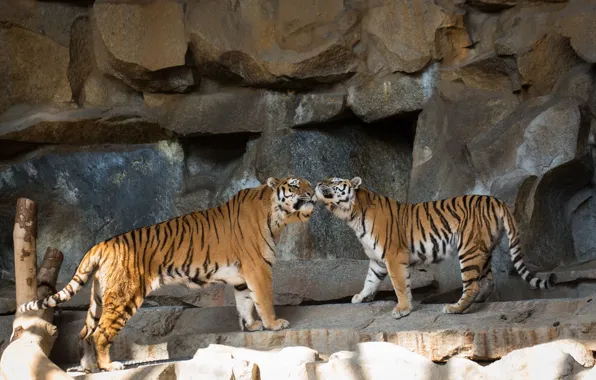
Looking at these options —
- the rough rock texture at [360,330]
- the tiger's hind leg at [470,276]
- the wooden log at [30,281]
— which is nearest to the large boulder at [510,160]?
the tiger's hind leg at [470,276]

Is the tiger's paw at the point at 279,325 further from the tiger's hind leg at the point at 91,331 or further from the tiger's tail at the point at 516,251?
the tiger's tail at the point at 516,251

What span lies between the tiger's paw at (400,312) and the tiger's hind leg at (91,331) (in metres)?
2.31

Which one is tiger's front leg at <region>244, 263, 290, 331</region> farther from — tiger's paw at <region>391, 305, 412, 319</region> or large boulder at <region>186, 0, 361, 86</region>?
large boulder at <region>186, 0, 361, 86</region>

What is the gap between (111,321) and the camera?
6.88m

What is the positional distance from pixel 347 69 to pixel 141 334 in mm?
3605

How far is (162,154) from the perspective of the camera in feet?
34.6

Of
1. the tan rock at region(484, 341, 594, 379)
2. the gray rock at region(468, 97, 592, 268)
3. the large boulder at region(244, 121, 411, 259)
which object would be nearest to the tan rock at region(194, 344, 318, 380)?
the tan rock at region(484, 341, 594, 379)

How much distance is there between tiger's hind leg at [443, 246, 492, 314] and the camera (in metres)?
7.20

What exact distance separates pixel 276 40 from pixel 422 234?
307 cm

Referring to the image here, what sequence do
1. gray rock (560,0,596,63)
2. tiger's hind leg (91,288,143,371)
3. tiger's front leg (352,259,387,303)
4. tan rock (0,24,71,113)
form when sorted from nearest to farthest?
tiger's hind leg (91,288,143,371), tiger's front leg (352,259,387,303), gray rock (560,0,596,63), tan rock (0,24,71,113)

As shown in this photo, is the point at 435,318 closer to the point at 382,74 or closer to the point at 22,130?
the point at 382,74

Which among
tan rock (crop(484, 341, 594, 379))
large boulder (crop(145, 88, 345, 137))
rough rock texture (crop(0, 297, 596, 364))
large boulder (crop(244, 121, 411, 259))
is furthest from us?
large boulder (crop(145, 88, 345, 137))

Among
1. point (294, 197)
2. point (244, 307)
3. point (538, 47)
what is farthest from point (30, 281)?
point (538, 47)

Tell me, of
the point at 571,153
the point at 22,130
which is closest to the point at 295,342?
the point at 571,153
